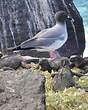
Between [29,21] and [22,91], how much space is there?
10.2 m

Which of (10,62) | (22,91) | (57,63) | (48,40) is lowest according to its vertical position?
(57,63)

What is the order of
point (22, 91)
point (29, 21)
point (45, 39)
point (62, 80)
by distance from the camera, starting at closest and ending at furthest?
point (22, 91) → point (62, 80) → point (45, 39) → point (29, 21)

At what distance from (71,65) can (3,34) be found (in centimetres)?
484

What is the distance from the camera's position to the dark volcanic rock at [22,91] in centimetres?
494

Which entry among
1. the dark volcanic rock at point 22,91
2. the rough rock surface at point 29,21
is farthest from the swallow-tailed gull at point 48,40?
the rough rock surface at point 29,21

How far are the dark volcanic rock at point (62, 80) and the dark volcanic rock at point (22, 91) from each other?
239 cm

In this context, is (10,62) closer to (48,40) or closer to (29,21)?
(48,40)

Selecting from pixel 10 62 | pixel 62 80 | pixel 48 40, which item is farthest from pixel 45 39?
pixel 62 80

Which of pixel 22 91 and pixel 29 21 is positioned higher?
pixel 22 91

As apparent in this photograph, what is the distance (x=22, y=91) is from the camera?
5.15 meters

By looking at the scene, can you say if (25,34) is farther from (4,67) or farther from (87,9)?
(87,9)

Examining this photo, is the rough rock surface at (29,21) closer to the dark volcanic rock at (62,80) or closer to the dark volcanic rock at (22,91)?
the dark volcanic rock at (62,80)

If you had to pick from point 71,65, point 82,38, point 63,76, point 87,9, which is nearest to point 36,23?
point 82,38

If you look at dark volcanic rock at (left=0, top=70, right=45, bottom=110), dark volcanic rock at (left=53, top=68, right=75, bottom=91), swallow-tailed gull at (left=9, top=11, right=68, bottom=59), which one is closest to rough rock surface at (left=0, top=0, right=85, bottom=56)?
swallow-tailed gull at (left=9, top=11, right=68, bottom=59)
